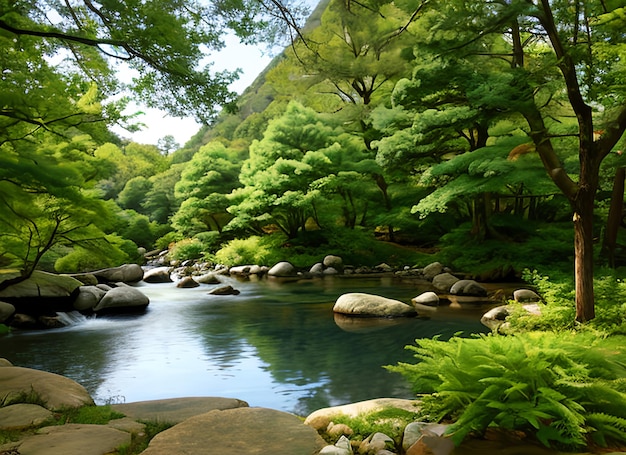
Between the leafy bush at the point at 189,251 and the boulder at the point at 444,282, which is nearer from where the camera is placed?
the boulder at the point at 444,282

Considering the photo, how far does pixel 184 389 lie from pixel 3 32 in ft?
15.9

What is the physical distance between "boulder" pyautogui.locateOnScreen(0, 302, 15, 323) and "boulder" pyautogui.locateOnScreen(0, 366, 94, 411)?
5.68 m

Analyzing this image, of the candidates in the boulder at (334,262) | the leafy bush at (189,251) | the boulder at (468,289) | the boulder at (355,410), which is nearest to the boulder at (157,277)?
the leafy bush at (189,251)

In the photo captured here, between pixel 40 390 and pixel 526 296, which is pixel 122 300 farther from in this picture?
pixel 526 296

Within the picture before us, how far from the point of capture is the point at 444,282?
13469 mm

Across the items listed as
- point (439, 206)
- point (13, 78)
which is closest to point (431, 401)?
point (13, 78)

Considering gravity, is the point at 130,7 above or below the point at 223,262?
above

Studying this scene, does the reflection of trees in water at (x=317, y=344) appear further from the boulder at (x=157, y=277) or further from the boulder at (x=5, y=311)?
the boulder at (x=157, y=277)

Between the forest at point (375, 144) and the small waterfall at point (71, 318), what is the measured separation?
4.09 feet

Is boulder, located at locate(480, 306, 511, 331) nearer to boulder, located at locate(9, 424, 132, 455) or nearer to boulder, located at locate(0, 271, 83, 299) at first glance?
boulder, located at locate(9, 424, 132, 455)

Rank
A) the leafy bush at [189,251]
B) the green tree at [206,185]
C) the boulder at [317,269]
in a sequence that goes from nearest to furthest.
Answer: the boulder at [317,269]
the green tree at [206,185]
the leafy bush at [189,251]

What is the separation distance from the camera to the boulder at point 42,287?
9.87 meters

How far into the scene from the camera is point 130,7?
5.19m

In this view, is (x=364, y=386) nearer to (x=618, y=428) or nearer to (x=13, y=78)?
(x=618, y=428)
